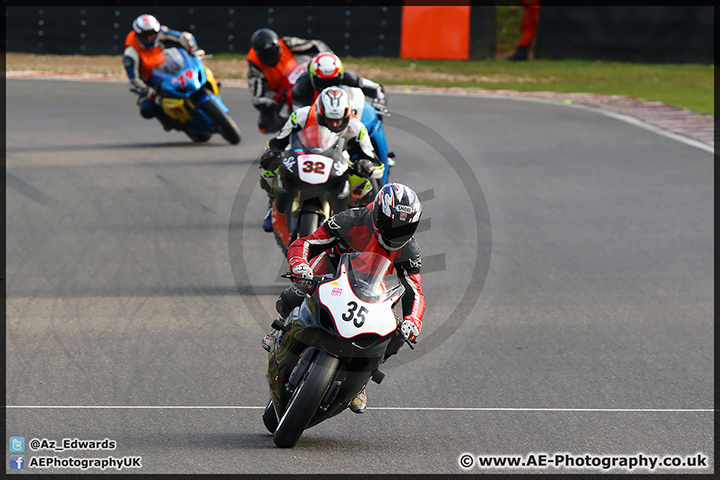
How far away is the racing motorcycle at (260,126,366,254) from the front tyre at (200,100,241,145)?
682cm

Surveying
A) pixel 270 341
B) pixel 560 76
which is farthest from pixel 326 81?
pixel 560 76

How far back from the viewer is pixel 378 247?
16.4 ft

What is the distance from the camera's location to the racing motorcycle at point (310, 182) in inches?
285

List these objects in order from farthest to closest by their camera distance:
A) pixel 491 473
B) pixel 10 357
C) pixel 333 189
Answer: pixel 333 189, pixel 10 357, pixel 491 473

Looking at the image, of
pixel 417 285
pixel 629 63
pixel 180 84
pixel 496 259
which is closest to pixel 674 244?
pixel 496 259

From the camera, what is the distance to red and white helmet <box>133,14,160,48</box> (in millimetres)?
13945

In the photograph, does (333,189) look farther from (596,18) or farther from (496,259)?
(596,18)

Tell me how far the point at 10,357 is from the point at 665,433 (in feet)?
14.0

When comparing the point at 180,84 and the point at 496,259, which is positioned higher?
the point at 180,84

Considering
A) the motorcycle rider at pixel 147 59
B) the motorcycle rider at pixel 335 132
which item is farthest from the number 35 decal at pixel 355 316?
the motorcycle rider at pixel 147 59

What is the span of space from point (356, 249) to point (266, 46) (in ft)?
27.0

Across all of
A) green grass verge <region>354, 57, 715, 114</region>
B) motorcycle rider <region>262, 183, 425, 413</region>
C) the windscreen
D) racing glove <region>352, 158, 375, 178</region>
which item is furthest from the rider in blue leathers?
green grass verge <region>354, 57, 715, 114</region>

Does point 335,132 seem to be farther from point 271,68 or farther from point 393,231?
point 271,68

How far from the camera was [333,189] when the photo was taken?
24.5ft
